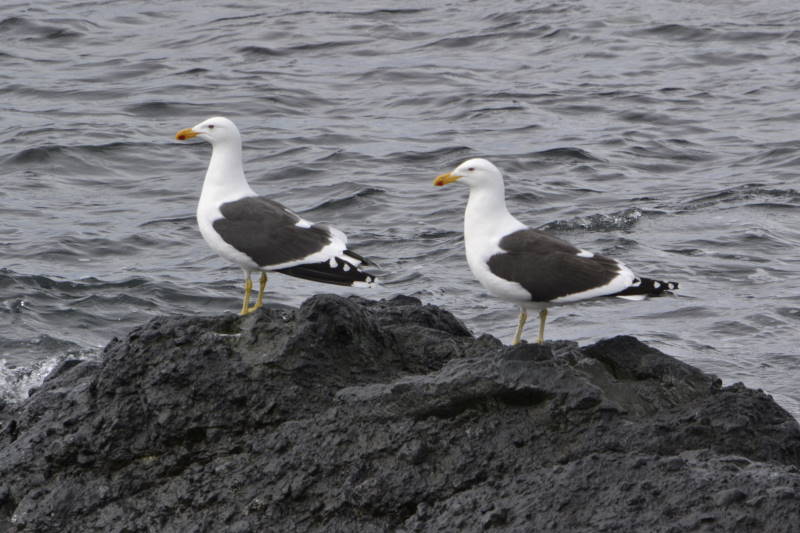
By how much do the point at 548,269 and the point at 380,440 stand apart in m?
1.83

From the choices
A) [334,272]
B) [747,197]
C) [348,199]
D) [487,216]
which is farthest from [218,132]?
[747,197]

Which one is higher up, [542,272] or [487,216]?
[487,216]

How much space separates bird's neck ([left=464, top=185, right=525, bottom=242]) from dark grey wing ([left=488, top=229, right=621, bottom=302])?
201 mm

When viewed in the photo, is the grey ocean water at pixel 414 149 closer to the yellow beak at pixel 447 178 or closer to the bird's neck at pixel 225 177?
the bird's neck at pixel 225 177

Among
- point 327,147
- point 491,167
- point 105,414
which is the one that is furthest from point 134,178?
point 105,414

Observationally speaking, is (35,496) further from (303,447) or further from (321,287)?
(321,287)

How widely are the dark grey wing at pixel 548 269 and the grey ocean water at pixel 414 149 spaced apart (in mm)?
2611

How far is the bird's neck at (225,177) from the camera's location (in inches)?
302

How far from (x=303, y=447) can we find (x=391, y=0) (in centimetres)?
1788

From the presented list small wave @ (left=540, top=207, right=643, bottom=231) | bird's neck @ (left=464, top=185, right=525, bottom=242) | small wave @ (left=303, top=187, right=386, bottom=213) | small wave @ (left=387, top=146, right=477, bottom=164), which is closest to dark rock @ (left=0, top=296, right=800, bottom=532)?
bird's neck @ (left=464, top=185, right=525, bottom=242)

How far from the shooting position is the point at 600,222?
12672 millimetres

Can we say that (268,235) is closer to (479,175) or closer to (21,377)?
(479,175)

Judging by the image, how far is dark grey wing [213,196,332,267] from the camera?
7172 millimetres

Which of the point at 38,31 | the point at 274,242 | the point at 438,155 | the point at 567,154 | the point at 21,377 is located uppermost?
the point at 274,242
